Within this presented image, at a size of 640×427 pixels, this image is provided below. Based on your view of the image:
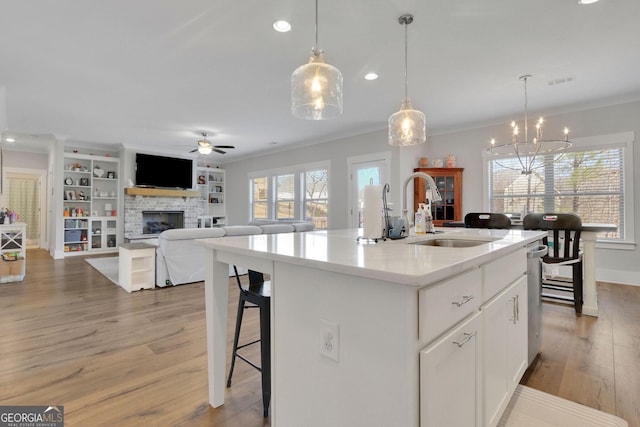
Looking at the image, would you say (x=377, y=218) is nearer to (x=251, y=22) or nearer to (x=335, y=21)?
(x=335, y=21)

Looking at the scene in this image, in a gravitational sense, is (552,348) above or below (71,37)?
below

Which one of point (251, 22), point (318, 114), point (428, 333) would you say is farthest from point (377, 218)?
point (251, 22)

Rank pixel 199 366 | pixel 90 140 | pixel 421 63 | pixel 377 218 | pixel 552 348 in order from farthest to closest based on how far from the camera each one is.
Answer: pixel 90 140 < pixel 421 63 < pixel 552 348 < pixel 199 366 < pixel 377 218

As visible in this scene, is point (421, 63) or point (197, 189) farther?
point (197, 189)

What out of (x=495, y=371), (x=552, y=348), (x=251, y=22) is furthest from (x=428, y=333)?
(x=251, y=22)

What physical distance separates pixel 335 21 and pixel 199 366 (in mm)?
2744

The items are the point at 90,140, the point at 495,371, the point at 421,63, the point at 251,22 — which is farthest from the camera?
the point at 90,140

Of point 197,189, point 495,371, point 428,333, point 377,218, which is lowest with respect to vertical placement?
point 495,371

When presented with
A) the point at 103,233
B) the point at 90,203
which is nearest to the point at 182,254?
the point at 103,233

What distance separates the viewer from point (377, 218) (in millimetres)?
1594

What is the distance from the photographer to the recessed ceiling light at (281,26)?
2.51 m

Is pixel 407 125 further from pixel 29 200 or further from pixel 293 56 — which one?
pixel 29 200

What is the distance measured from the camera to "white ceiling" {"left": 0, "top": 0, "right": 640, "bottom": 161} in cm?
239

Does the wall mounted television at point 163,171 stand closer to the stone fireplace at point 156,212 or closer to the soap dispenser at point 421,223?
the stone fireplace at point 156,212
